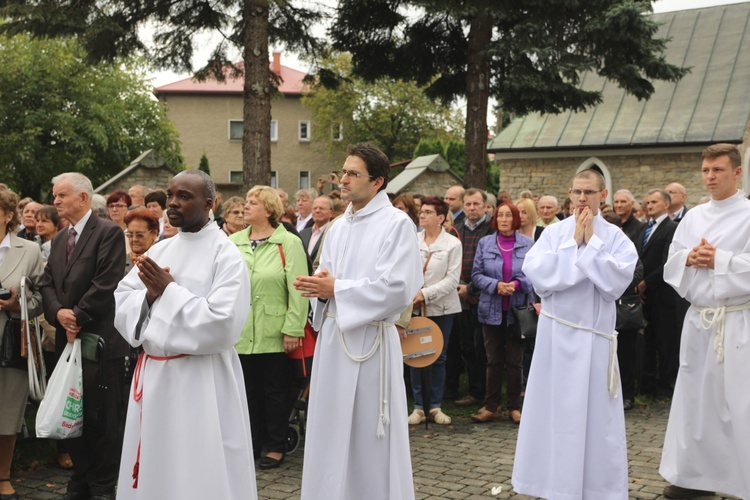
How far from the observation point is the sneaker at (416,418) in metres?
8.25

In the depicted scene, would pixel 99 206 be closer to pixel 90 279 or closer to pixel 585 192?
pixel 90 279

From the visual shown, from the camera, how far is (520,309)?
7859 mm

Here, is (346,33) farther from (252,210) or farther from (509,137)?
(509,137)

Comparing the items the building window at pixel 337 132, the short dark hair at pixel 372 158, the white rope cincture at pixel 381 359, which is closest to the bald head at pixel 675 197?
the short dark hair at pixel 372 158

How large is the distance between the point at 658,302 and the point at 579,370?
4.61 metres

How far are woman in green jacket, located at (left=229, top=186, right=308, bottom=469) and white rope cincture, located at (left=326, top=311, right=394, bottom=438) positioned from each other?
1.96 m

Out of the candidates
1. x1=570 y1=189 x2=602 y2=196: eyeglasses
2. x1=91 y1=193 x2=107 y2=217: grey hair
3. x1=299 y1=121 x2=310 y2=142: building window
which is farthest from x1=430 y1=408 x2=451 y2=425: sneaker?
x1=299 y1=121 x2=310 y2=142: building window

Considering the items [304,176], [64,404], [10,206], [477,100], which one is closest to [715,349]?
[64,404]

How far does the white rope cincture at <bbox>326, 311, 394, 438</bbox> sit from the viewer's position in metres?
4.76

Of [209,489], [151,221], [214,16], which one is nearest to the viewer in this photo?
[209,489]

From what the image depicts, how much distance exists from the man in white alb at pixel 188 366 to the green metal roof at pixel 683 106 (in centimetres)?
2234

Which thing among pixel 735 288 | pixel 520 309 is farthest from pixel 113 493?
pixel 735 288

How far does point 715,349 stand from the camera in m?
5.91

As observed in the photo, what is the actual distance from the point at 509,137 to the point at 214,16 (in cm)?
1553
